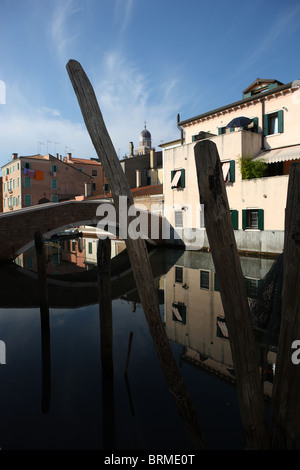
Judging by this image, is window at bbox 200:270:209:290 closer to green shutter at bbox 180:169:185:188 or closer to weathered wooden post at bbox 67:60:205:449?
green shutter at bbox 180:169:185:188

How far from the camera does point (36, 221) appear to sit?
1470 cm

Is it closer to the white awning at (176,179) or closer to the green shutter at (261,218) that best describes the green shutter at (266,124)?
the green shutter at (261,218)

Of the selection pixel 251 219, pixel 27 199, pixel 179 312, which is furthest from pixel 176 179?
pixel 27 199

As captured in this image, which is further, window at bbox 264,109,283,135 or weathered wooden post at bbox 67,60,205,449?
window at bbox 264,109,283,135

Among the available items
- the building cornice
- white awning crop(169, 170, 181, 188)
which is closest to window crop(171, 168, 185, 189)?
white awning crop(169, 170, 181, 188)

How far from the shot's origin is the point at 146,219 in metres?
18.9

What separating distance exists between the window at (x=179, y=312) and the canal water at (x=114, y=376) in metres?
0.03

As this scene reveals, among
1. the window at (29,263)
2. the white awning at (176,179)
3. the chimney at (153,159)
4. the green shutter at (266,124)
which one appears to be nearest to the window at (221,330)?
the window at (29,263)

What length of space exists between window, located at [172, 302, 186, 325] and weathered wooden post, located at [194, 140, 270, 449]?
17.9 ft

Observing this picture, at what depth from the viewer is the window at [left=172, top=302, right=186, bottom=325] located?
23.8 ft

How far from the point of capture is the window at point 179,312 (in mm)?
7247

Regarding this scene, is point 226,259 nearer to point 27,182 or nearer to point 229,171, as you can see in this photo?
point 229,171
